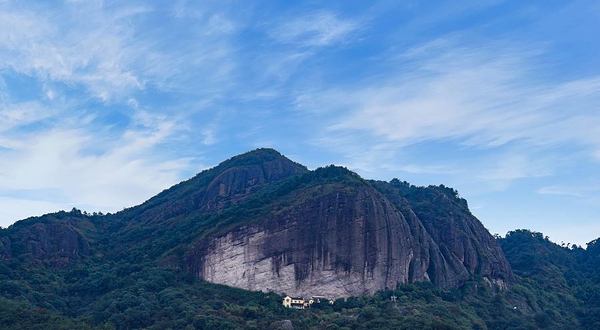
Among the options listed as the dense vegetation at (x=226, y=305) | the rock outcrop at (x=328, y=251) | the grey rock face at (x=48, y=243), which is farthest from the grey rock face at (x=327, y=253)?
the grey rock face at (x=48, y=243)

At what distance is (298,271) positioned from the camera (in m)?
87.1

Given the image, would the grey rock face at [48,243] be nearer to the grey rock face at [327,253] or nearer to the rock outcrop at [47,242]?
the rock outcrop at [47,242]

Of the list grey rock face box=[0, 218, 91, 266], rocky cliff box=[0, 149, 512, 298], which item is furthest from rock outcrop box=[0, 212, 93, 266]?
rocky cliff box=[0, 149, 512, 298]

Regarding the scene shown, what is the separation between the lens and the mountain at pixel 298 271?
7450cm

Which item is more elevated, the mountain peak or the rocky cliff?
the mountain peak

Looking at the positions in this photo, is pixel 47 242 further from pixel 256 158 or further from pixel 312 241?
pixel 256 158

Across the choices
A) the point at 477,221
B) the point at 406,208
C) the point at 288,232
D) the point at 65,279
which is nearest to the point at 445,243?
the point at 406,208

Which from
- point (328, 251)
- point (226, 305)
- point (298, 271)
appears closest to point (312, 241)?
point (328, 251)

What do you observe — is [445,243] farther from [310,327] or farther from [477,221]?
[310,327]

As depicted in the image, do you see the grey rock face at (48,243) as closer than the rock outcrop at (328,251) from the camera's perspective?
No

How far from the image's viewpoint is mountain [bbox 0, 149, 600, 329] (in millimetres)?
74500

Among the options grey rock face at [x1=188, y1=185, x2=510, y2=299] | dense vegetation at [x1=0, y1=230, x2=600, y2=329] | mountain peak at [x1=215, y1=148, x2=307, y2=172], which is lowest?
dense vegetation at [x1=0, y1=230, x2=600, y2=329]

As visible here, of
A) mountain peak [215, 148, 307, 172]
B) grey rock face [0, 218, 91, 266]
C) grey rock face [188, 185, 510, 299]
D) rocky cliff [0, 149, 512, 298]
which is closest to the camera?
grey rock face [188, 185, 510, 299]

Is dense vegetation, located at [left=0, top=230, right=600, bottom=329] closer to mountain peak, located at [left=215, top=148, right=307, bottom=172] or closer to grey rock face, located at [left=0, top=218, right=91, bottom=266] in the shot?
grey rock face, located at [left=0, top=218, right=91, bottom=266]
